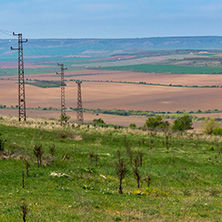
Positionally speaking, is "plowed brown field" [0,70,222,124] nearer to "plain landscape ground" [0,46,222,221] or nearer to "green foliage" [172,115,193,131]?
"green foliage" [172,115,193,131]

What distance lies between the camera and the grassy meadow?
16.8 meters

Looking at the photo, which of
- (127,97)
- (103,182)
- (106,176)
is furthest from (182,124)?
(127,97)

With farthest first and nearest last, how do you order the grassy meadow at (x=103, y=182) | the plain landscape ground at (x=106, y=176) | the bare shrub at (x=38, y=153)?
1. the bare shrub at (x=38, y=153)
2. the plain landscape ground at (x=106, y=176)
3. the grassy meadow at (x=103, y=182)

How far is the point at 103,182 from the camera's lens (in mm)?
23125

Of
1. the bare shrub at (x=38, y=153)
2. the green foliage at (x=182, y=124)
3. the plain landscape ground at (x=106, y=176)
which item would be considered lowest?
the green foliage at (x=182, y=124)

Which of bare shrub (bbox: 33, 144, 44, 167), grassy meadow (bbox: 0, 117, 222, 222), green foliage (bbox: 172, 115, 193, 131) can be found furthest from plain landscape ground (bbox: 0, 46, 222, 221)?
green foliage (bbox: 172, 115, 193, 131)

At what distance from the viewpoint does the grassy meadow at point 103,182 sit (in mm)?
16781

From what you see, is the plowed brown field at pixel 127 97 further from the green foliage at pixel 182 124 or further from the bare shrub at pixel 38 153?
the bare shrub at pixel 38 153

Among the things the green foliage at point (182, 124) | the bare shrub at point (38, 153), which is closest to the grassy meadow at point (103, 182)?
the bare shrub at point (38, 153)

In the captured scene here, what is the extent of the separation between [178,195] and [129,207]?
4.51 m

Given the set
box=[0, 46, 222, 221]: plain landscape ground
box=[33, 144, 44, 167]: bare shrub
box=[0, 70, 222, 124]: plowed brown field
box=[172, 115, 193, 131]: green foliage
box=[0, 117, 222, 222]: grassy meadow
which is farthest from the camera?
box=[0, 70, 222, 124]: plowed brown field

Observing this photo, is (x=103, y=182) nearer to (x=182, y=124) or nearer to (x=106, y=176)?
(x=106, y=176)

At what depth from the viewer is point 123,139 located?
4175cm

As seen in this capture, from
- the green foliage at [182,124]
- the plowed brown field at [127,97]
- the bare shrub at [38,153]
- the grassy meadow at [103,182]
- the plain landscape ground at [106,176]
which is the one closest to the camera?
the grassy meadow at [103,182]
